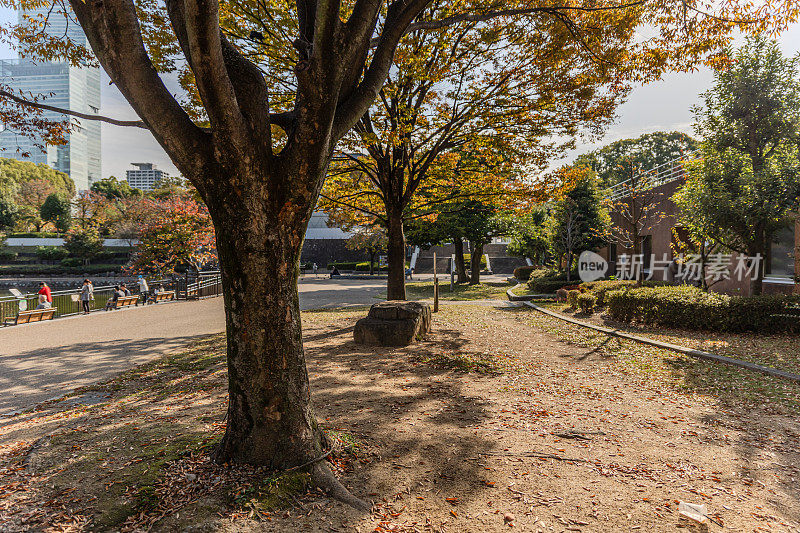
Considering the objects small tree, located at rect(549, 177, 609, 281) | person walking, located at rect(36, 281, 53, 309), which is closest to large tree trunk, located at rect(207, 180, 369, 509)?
A: person walking, located at rect(36, 281, 53, 309)

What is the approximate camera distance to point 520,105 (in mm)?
9805

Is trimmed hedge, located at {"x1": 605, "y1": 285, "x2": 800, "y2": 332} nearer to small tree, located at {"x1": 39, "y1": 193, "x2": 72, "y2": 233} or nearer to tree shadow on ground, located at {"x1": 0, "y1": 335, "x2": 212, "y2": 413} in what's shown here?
tree shadow on ground, located at {"x1": 0, "y1": 335, "x2": 212, "y2": 413}

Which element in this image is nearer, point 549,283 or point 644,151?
point 549,283

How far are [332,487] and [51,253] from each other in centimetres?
5861

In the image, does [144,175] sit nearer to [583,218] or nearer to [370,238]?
[370,238]

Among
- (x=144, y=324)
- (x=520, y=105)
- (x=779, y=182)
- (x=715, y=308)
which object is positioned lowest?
(x=144, y=324)

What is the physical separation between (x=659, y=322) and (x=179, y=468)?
11.4 meters

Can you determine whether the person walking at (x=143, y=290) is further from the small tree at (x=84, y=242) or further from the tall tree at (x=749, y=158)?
the small tree at (x=84, y=242)

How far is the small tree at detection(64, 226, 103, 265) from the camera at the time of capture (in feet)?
139

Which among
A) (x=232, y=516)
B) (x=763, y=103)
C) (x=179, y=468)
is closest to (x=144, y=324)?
(x=179, y=468)

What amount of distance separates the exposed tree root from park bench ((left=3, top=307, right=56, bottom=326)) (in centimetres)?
1506

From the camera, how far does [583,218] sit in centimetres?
2239

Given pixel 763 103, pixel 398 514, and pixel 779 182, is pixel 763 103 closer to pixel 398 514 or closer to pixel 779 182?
pixel 779 182

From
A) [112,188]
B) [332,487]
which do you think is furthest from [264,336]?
[112,188]
